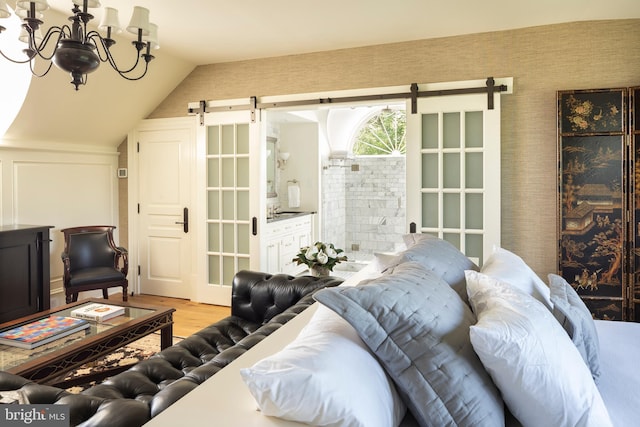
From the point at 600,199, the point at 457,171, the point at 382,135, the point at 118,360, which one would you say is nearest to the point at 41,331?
the point at 118,360

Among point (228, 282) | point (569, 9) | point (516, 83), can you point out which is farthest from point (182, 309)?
point (569, 9)

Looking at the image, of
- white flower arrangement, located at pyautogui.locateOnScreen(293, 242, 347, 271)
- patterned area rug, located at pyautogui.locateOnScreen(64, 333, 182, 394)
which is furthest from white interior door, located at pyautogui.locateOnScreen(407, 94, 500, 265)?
patterned area rug, located at pyautogui.locateOnScreen(64, 333, 182, 394)

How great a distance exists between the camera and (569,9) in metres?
3.43

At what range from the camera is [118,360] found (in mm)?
3289

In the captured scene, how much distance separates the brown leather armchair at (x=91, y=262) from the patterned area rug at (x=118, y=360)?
85 cm

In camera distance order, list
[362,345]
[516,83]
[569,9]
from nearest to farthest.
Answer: [362,345] → [569,9] → [516,83]

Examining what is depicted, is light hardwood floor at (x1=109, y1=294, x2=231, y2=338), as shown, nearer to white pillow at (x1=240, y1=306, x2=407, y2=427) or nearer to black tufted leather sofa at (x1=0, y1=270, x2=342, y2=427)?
black tufted leather sofa at (x1=0, y1=270, x2=342, y2=427)

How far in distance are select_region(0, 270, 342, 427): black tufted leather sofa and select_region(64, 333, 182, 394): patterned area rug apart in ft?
3.07

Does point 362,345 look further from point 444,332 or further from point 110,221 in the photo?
point 110,221

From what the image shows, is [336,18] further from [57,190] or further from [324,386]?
[57,190]

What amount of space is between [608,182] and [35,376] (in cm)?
399

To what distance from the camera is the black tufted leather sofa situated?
1.18 metres

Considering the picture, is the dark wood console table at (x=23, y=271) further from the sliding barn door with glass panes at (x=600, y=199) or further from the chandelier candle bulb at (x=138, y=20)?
the sliding barn door with glass panes at (x=600, y=199)

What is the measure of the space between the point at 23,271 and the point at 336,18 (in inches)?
133
